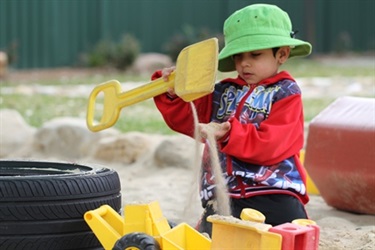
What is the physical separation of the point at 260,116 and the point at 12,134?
14.6 ft

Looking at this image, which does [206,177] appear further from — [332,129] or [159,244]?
[332,129]

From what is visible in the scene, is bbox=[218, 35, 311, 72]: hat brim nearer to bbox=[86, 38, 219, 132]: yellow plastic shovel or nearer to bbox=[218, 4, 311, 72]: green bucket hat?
bbox=[218, 4, 311, 72]: green bucket hat

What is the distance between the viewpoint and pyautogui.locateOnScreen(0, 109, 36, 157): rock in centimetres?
758

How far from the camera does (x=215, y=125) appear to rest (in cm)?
346

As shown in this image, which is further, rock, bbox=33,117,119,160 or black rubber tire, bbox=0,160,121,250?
rock, bbox=33,117,119,160

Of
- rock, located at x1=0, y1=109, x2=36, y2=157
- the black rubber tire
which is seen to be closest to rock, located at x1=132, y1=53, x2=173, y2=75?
rock, located at x1=0, y1=109, x2=36, y2=157

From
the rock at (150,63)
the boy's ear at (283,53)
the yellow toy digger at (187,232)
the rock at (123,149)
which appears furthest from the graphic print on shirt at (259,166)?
the rock at (150,63)

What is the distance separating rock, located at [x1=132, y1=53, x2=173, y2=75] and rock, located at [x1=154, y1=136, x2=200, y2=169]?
11.5 m

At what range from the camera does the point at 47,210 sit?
3.21 metres

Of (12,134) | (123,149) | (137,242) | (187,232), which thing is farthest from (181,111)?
(12,134)

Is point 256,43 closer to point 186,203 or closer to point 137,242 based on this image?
point 186,203

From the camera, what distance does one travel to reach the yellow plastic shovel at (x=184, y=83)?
3.30m

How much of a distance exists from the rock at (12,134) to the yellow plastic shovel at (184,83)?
3.81 m

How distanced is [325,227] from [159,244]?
1.65 metres
